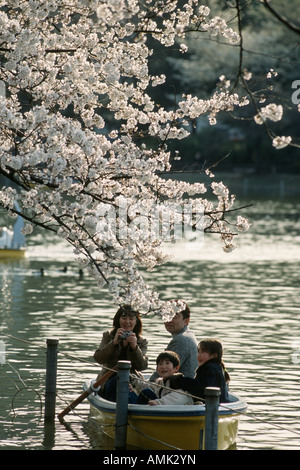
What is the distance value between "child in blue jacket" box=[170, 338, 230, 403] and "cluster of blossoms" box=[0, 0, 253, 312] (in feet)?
3.15

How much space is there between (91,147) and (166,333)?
8.72 meters

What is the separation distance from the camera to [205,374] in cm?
998

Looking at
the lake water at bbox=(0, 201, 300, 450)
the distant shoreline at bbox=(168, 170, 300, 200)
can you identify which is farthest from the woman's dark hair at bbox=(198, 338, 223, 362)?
the distant shoreline at bbox=(168, 170, 300, 200)

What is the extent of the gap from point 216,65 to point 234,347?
58.8 metres

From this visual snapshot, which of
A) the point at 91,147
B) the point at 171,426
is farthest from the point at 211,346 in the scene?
the point at 91,147

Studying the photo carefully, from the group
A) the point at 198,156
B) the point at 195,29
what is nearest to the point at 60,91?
the point at 195,29

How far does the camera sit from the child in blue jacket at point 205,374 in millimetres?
9930

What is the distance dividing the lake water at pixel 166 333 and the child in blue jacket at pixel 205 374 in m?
0.59

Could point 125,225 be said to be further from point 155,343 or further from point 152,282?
point 152,282

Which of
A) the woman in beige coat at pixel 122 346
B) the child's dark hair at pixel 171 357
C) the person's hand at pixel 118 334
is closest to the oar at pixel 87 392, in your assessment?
the woman in beige coat at pixel 122 346

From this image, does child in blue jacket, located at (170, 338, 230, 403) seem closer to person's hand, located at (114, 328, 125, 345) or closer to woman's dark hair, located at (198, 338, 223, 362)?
woman's dark hair, located at (198, 338, 223, 362)

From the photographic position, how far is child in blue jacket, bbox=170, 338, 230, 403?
993 cm

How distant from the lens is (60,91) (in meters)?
11.7

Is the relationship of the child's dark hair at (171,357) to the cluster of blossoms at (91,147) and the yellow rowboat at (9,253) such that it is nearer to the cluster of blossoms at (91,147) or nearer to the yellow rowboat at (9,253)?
the cluster of blossoms at (91,147)
